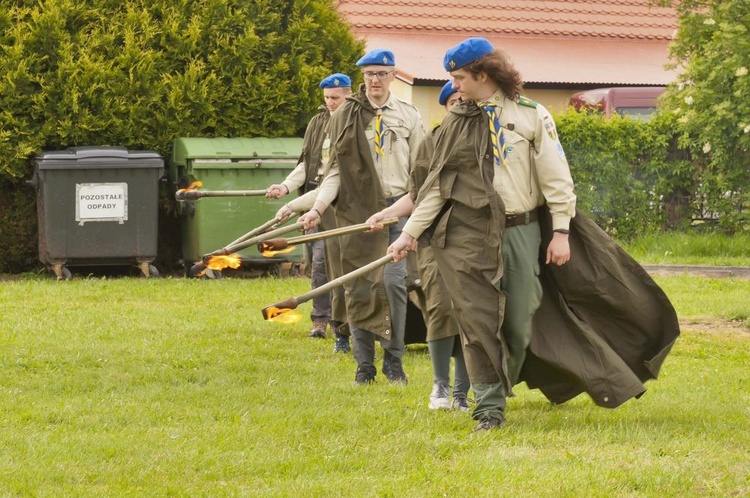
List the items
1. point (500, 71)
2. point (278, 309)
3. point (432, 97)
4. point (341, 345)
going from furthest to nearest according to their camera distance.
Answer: point (432, 97)
point (341, 345)
point (500, 71)
point (278, 309)

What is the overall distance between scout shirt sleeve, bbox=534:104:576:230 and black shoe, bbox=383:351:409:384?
2013 millimetres

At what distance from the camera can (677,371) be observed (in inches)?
329

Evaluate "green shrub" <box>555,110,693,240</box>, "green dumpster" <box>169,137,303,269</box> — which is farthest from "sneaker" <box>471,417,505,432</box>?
"green shrub" <box>555,110,693,240</box>

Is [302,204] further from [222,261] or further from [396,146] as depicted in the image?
[222,261]

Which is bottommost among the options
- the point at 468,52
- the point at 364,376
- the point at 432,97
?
the point at 364,376

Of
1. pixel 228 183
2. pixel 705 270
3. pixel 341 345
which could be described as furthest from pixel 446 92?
pixel 705 270

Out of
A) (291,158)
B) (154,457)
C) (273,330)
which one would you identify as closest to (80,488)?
(154,457)

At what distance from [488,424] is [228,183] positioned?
8.04m

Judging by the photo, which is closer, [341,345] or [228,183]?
[341,345]

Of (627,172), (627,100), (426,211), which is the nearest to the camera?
(426,211)

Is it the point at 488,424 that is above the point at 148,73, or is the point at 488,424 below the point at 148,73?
below

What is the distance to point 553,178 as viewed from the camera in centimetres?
634

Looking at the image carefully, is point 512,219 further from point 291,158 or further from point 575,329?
point 291,158

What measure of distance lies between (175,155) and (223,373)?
630cm
